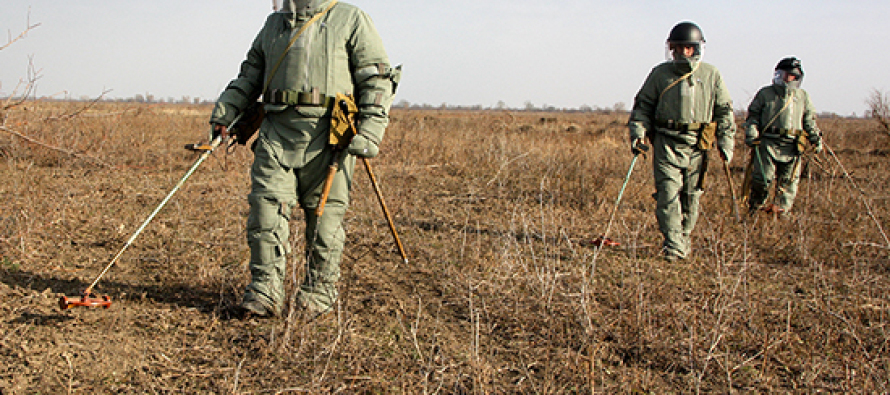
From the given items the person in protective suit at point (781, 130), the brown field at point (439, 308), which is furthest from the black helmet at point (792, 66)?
the brown field at point (439, 308)

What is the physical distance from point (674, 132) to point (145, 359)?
15.0ft

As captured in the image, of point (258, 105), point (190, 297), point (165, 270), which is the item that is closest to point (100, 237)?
point (165, 270)

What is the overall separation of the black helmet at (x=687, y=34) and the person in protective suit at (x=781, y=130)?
262cm

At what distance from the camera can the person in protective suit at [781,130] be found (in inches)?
302

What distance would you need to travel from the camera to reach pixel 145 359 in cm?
313

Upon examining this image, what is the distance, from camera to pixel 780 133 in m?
7.69

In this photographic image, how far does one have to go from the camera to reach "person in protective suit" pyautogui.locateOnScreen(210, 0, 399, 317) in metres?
3.56

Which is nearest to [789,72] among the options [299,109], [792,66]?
[792,66]

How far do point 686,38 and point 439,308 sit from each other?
342cm

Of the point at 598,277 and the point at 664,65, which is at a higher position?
the point at 664,65

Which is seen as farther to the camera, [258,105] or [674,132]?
[674,132]

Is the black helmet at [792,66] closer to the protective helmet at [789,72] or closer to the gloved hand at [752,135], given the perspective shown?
the protective helmet at [789,72]

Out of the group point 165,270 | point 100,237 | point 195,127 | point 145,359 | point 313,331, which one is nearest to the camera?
point 145,359

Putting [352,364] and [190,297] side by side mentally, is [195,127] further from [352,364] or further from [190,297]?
[352,364]
